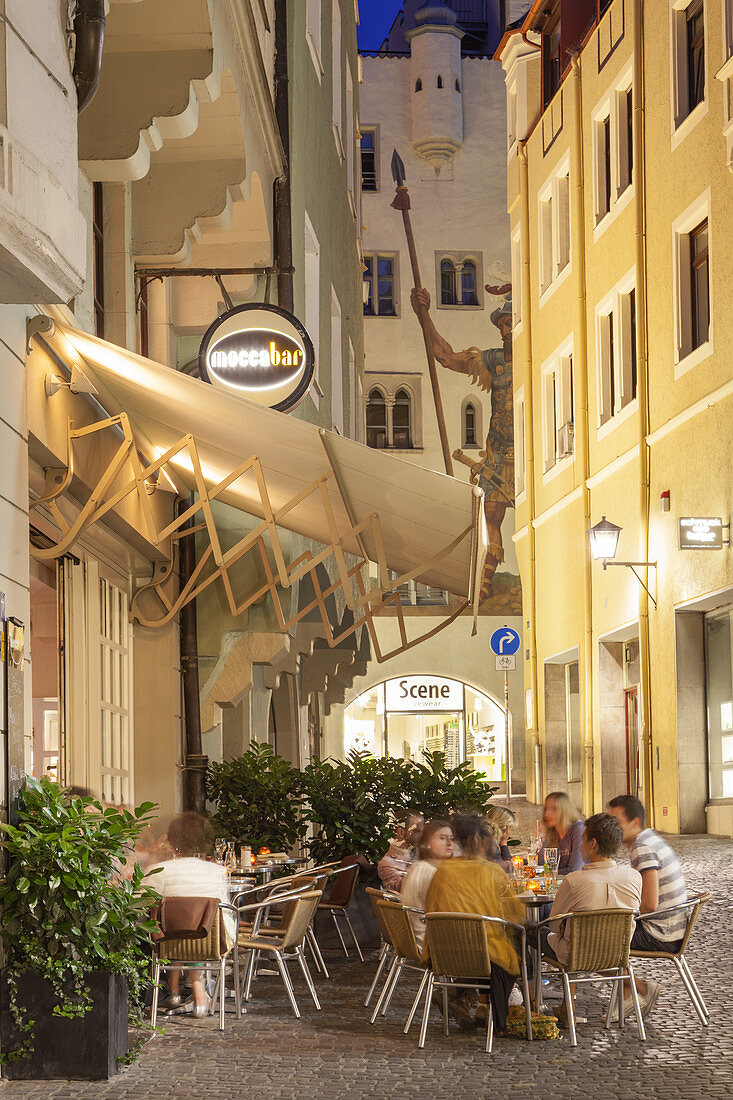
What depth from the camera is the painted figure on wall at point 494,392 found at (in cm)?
3862

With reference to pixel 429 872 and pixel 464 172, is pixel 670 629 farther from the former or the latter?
pixel 464 172

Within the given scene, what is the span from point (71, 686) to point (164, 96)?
4.26 m

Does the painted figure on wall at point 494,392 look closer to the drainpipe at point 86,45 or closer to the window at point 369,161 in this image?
the window at point 369,161

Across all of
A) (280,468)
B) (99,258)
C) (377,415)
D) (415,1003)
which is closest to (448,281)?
(377,415)

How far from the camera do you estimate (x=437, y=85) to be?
133 ft

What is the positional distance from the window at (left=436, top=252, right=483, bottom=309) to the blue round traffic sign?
13931mm

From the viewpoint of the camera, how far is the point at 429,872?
893 centimetres

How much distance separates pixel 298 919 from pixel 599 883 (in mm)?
2004

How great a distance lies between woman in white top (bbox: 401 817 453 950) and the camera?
349 inches

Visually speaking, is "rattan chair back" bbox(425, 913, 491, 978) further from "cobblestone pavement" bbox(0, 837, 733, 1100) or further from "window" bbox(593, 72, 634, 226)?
"window" bbox(593, 72, 634, 226)

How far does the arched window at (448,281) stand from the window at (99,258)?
1155 inches

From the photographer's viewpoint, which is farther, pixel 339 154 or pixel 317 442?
pixel 339 154

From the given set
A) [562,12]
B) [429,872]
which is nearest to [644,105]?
[562,12]

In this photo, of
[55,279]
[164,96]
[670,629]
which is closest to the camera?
[55,279]
